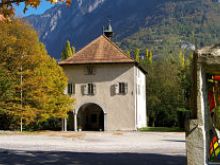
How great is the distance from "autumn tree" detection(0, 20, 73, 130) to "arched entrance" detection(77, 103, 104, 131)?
31.5 ft

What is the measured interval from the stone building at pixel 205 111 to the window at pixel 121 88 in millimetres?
38318

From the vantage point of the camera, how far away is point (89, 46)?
47406 mm

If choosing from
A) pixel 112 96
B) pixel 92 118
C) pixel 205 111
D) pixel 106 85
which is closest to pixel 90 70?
pixel 106 85

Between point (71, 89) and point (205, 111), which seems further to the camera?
point (71, 89)

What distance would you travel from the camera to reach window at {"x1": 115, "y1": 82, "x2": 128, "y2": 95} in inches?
1757

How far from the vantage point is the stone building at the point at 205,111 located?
19.7 ft

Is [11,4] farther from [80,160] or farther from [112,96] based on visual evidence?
[112,96]

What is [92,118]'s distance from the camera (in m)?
48.5

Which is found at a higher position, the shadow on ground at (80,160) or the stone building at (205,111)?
the stone building at (205,111)

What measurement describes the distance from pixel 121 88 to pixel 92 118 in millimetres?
5760

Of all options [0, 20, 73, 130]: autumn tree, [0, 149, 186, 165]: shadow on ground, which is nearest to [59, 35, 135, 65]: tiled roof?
[0, 20, 73, 130]: autumn tree

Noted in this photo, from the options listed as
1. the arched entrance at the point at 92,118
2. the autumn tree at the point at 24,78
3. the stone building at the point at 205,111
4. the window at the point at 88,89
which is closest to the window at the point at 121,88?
the window at the point at 88,89

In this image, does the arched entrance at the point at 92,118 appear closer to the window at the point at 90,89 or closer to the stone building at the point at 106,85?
the stone building at the point at 106,85

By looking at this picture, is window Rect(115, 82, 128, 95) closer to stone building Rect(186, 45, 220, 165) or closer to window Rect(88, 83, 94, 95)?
window Rect(88, 83, 94, 95)
